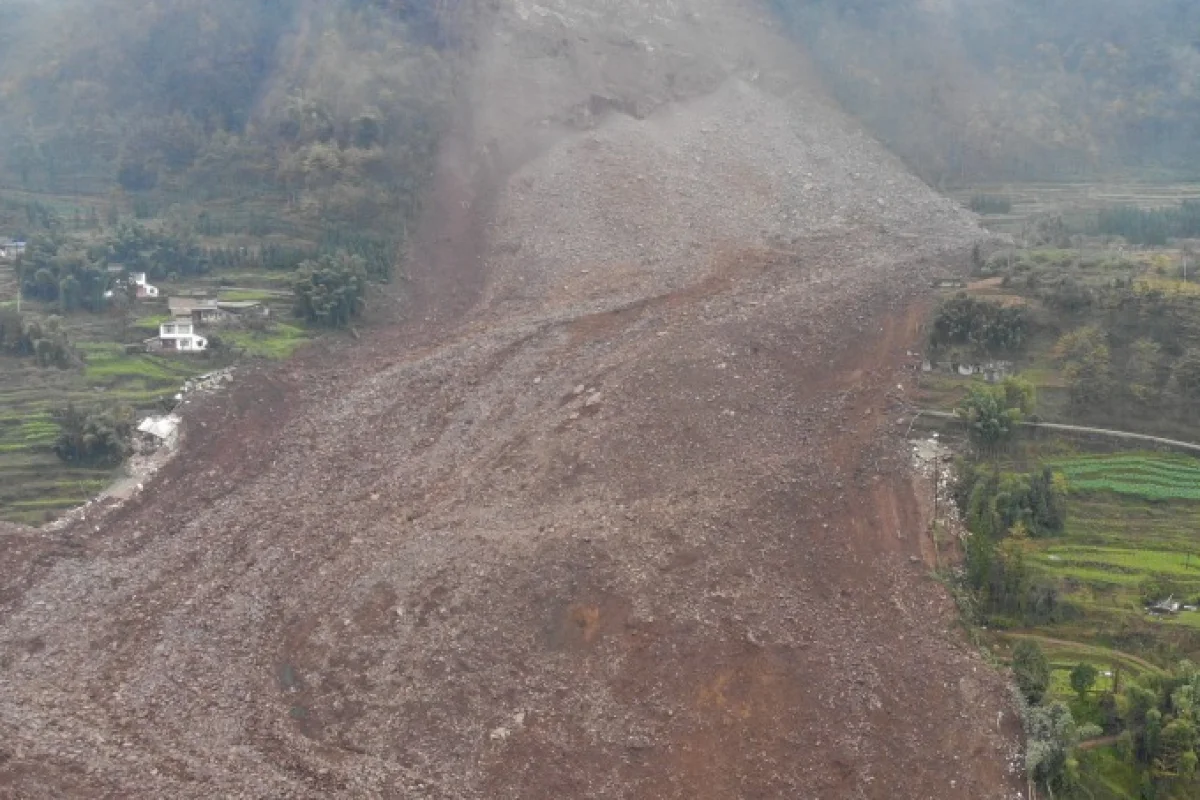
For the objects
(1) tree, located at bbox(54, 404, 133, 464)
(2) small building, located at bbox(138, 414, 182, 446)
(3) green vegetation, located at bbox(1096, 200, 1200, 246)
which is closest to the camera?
(1) tree, located at bbox(54, 404, 133, 464)

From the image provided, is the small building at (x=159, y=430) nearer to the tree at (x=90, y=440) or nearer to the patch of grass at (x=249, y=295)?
the tree at (x=90, y=440)

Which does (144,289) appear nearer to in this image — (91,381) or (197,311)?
(197,311)

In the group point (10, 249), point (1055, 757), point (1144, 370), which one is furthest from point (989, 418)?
point (10, 249)

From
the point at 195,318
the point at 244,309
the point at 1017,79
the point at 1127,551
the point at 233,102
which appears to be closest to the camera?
the point at 1127,551

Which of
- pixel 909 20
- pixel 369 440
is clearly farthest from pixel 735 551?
pixel 909 20

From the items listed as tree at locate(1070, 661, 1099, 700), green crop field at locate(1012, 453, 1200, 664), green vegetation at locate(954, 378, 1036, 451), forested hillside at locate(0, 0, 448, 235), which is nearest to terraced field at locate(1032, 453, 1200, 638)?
green crop field at locate(1012, 453, 1200, 664)

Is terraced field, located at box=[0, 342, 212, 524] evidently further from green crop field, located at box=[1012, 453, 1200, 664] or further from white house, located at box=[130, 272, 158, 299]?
green crop field, located at box=[1012, 453, 1200, 664]
